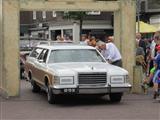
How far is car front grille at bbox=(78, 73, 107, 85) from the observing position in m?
13.9

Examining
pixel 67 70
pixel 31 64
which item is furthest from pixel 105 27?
pixel 67 70

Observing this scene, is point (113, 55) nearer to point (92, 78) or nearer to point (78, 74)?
point (92, 78)

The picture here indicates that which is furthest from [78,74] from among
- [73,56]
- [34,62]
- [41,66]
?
[34,62]

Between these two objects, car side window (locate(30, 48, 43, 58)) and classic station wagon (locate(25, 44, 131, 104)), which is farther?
car side window (locate(30, 48, 43, 58))

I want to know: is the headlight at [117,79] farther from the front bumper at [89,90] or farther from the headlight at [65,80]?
the headlight at [65,80]

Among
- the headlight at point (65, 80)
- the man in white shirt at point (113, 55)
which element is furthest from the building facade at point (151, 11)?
the headlight at point (65, 80)

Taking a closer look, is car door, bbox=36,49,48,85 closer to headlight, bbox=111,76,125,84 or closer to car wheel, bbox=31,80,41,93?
car wheel, bbox=31,80,41,93

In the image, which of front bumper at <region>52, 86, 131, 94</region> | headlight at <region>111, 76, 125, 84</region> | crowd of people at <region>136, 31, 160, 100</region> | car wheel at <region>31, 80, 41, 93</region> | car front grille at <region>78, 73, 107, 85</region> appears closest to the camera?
front bumper at <region>52, 86, 131, 94</region>

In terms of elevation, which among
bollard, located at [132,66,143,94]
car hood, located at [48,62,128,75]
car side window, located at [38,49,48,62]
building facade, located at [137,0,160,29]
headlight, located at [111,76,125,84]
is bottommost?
bollard, located at [132,66,143,94]

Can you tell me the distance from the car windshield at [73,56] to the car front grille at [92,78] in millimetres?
1464

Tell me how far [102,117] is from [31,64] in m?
6.00

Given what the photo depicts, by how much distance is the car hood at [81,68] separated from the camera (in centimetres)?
1394

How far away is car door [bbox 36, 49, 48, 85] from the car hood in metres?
0.45

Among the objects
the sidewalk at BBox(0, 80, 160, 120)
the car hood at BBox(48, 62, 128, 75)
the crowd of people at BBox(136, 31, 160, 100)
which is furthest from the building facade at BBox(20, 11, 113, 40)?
the car hood at BBox(48, 62, 128, 75)
